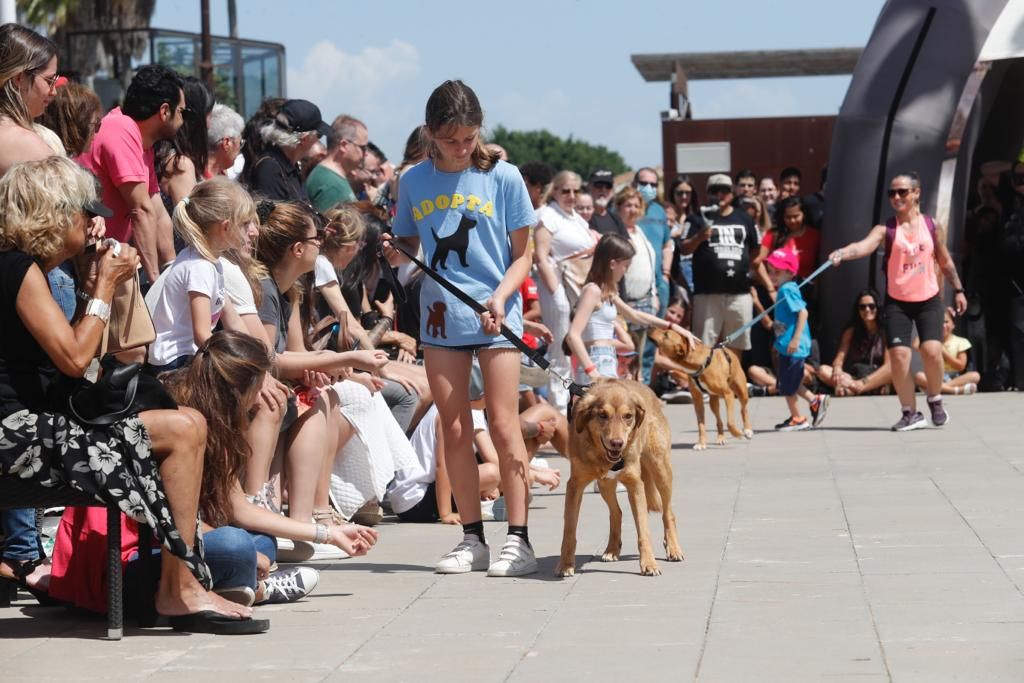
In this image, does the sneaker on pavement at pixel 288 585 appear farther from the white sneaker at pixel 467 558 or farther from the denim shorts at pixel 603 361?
the denim shorts at pixel 603 361

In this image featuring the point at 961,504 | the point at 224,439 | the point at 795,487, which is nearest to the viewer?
the point at 224,439

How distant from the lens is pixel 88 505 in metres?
5.74

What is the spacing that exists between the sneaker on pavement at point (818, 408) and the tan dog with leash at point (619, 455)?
6.82 meters

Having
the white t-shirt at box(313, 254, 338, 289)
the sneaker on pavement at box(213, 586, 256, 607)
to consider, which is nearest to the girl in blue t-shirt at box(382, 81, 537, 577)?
the sneaker on pavement at box(213, 586, 256, 607)

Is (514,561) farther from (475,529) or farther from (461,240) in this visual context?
(461,240)

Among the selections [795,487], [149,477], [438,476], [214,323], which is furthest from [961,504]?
[149,477]

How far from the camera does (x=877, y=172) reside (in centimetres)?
1681

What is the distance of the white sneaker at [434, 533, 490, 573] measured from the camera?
23.7 ft

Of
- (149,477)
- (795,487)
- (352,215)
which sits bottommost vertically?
(795,487)

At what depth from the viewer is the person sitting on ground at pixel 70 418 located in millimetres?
5516

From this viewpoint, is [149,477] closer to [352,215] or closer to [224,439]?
[224,439]

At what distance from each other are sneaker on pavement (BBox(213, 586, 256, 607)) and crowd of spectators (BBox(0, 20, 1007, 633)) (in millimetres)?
11

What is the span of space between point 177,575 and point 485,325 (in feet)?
6.03

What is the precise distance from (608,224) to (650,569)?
27.9 feet
